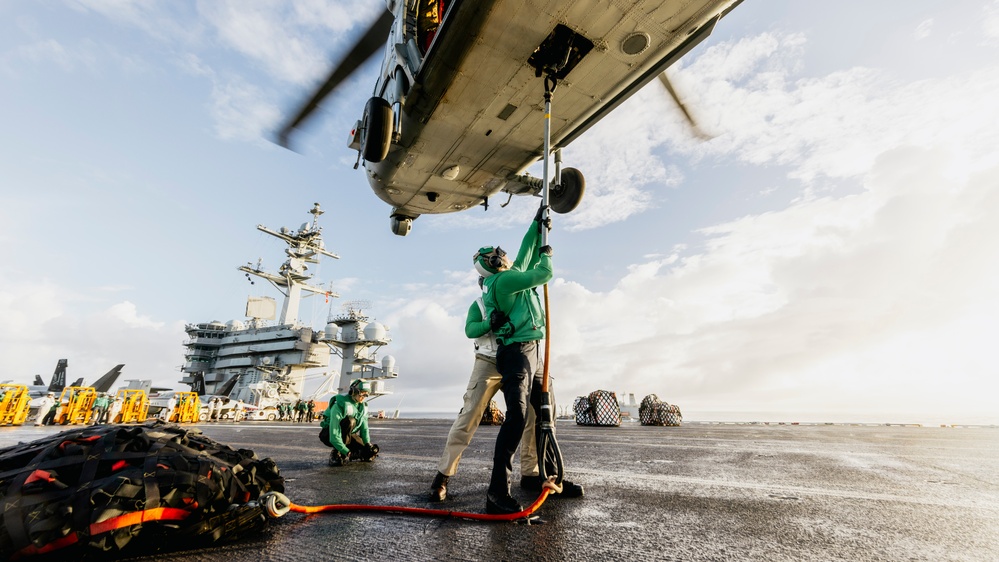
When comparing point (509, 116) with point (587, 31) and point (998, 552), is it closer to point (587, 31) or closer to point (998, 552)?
point (587, 31)

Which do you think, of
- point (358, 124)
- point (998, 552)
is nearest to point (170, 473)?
point (998, 552)

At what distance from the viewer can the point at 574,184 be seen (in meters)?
6.52

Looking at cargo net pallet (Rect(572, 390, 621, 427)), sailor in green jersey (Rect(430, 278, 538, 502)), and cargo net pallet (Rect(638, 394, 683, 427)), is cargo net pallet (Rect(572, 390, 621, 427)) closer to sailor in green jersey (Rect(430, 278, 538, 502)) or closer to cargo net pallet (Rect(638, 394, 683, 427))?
cargo net pallet (Rect(638, 394, 683, 427))

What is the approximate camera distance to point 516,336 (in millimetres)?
3152

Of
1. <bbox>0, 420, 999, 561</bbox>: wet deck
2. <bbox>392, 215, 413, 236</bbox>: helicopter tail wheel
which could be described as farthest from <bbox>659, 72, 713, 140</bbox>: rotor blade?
<bbox>392, 215, 413, 236</bbox>: helicopter tail wheel

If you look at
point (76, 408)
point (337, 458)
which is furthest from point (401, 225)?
point (76, 408)

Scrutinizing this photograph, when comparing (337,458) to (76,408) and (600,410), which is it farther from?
(76,408)

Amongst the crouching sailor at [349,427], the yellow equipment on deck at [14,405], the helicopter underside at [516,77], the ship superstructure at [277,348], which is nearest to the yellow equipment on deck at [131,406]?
the yellow equipment on deck at [14,405]

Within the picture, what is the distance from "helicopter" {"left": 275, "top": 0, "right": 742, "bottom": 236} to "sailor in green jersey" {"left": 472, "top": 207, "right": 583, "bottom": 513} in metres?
1.30

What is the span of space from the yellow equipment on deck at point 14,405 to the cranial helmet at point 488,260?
70.2 ft

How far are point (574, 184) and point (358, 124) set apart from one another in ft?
11.4

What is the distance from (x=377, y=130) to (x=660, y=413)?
21268 mm

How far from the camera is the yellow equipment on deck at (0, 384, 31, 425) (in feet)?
50.1

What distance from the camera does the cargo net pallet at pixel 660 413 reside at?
2162 cm
